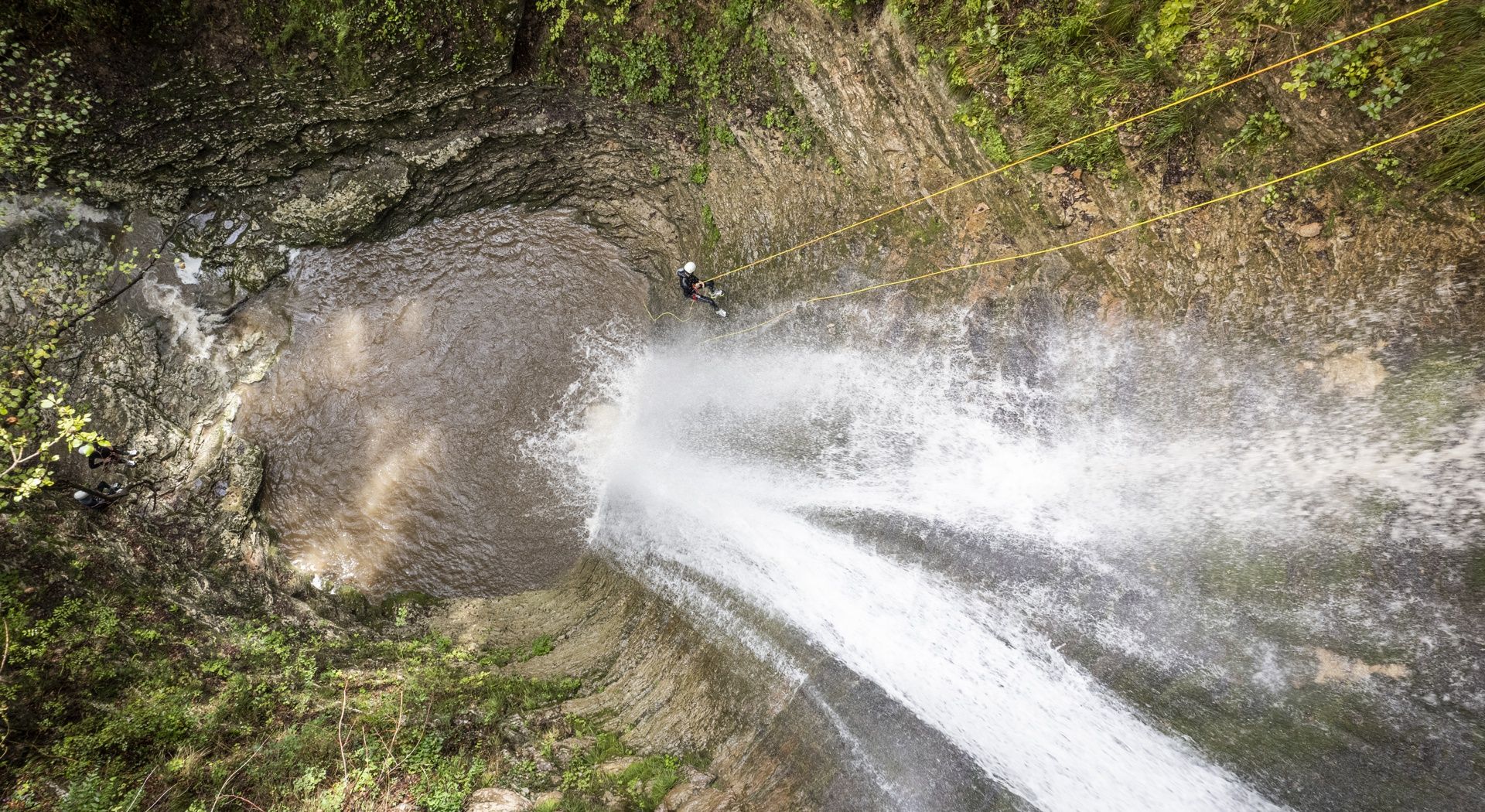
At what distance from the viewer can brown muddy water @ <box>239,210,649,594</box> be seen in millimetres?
10375

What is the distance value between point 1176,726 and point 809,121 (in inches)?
310

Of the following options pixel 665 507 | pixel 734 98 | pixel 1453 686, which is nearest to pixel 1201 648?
pixel 1453 686

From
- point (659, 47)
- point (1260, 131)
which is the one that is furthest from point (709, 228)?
point (1260, 131)

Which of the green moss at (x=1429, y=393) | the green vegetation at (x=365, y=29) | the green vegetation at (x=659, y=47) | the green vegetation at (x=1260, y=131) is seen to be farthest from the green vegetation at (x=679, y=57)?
the green moss at (x=1429, y=393)

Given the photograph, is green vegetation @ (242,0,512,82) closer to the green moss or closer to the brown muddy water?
the brown muddy water

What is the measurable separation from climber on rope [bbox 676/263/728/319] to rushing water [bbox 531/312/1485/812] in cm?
129

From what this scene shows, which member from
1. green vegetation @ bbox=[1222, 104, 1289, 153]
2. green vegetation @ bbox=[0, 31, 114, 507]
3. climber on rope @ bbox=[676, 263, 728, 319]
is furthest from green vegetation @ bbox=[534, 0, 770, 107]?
green vegetation @ bbox=[0, 31, 114, 507]

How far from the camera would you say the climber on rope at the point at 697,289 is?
9250 mm

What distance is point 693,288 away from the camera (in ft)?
30.9

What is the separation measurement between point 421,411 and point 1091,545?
1016cm

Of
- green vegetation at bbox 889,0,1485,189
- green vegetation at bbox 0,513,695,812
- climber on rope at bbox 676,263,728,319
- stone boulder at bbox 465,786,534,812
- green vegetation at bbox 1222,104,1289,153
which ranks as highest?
green vegetation at bbox 889,0,1485,189

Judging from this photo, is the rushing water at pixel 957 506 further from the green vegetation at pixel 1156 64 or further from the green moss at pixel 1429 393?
the green vegetation at pixel 1156 64

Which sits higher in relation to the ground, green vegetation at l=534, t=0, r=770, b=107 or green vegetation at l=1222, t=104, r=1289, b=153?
green vegetation at l=534, t=0, r=770, b=107

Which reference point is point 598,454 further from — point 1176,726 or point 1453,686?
point 1453,686
